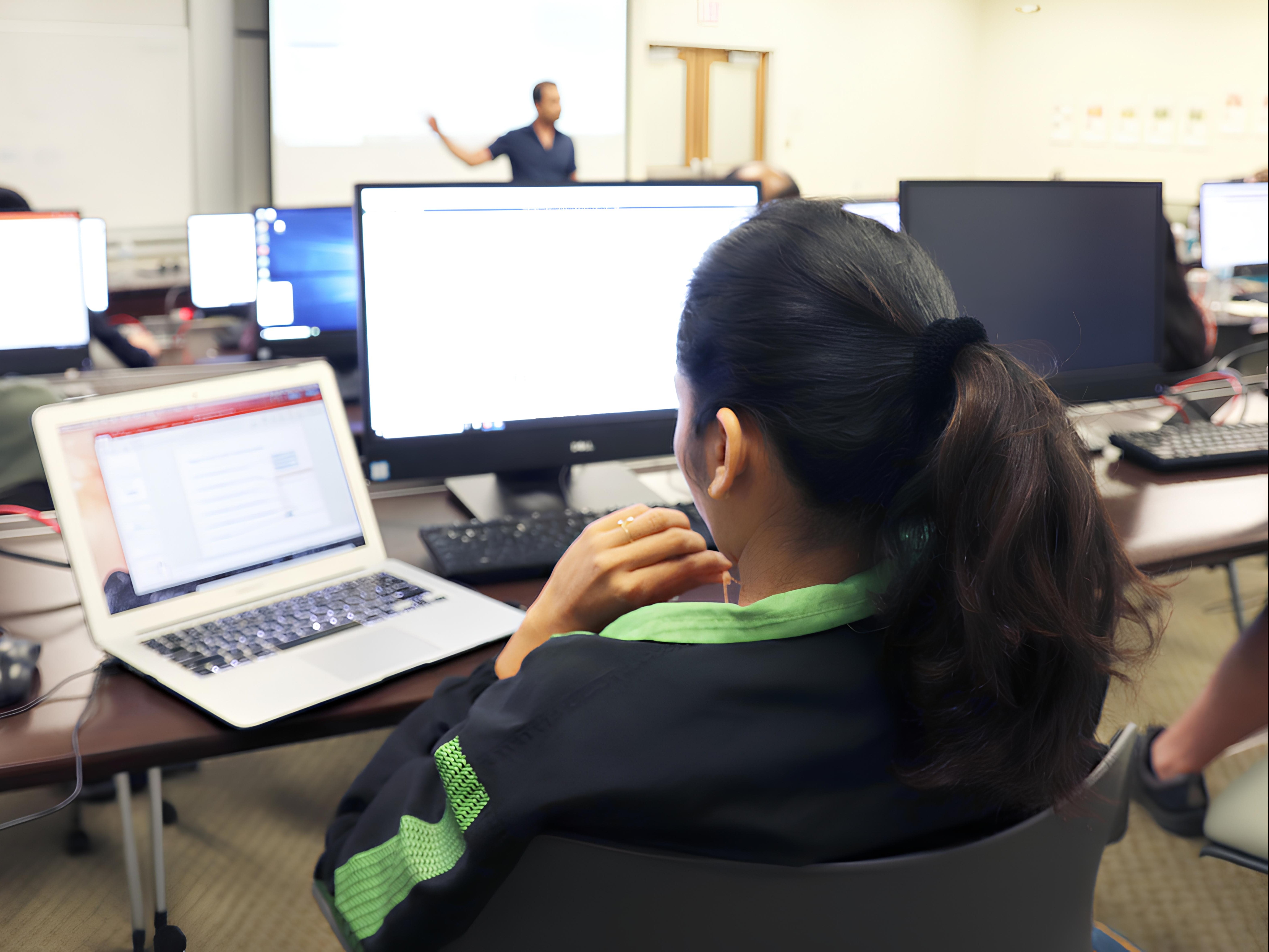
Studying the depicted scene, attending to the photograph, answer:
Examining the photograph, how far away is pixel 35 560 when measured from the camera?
1.23m

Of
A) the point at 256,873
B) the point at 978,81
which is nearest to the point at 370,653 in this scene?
the point at 256,873

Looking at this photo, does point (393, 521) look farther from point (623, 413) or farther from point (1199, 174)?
point (1199, 174)

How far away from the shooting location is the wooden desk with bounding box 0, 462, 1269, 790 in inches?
32.7

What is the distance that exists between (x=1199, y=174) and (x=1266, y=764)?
22.9 feet

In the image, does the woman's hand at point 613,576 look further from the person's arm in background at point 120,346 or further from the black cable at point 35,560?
the person's arm in background at point 120,346

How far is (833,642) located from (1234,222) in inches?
146

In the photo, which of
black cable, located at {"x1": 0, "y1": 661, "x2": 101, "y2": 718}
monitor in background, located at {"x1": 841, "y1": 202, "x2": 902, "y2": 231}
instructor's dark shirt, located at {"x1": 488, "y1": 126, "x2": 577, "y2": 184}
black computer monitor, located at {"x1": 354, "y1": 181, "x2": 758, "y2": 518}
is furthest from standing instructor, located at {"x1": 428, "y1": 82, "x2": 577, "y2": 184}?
black cable, located at {"x1": 0, "y1": 661, "x2": 101, "y2": 718}

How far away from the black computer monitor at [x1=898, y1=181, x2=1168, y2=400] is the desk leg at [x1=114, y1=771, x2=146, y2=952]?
1480mm

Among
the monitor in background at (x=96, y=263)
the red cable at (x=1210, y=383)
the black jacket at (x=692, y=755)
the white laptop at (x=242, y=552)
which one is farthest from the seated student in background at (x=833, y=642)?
the monitor in background at (x=96, y=263)

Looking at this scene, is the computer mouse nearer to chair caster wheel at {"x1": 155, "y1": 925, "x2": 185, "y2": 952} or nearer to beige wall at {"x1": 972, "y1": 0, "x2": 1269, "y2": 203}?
chair caster wheel at {"x1": 155, "y1": 925, "x2": 185, "y2": 952}

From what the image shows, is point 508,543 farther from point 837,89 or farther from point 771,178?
point 837,89

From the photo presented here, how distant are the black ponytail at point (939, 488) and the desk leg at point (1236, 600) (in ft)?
6.97

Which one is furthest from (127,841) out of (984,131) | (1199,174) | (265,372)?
(984,131)

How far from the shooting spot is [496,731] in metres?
0.60
